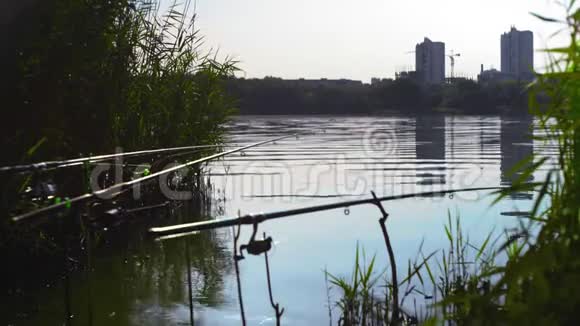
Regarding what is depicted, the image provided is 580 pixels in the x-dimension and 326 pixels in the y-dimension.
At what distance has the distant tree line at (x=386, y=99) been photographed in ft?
183

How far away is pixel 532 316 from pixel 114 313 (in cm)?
472

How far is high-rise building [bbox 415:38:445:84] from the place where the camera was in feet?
396

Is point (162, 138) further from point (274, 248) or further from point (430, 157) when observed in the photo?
point (430, 157)

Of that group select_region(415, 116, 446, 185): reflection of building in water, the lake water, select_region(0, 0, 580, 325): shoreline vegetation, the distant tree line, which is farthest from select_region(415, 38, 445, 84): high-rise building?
select_region(0, 0, 580, 325): shoreline vegetation

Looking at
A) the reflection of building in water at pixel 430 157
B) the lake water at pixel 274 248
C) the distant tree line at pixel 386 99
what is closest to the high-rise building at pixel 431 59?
the distant tree line at pixel 386 99

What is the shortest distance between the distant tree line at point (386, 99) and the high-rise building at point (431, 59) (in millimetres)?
45137

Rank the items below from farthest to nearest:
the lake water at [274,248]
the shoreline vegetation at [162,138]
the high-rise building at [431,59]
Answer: the high-rise building at [431,59] < the lake water at [274,248] < the shoreline vegetation at [162,138]

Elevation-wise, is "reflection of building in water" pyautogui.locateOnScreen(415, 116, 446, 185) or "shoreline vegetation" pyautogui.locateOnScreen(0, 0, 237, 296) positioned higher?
"shoreline vegetation" pyautogui.locateOnScreen(0, 0, 237, 296)

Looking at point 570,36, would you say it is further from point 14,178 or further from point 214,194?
point 214,194

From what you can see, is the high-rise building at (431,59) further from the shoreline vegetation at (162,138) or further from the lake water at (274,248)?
the shoreline vegetation at (162,138)

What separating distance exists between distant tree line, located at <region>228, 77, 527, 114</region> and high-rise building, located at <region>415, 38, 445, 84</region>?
148ft

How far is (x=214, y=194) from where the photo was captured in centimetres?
1252

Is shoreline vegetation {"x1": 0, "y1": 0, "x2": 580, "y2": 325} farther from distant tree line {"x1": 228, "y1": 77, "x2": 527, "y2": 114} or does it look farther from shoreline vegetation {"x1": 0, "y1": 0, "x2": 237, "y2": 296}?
distant tree line {"x1": 228, "y1": 77, "x2": 527, "y2": 114}

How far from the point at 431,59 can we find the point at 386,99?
59.0 metres
